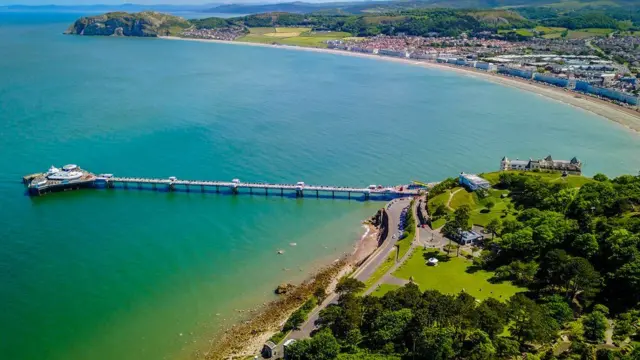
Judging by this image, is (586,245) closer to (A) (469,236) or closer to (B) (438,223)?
(A) (469,236)

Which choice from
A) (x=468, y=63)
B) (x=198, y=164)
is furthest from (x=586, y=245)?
(x=468, y=63)

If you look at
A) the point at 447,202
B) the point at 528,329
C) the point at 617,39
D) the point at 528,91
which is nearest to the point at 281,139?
the point at 447,202

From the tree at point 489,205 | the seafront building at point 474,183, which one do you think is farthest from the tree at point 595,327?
the seafront building at point 474,183

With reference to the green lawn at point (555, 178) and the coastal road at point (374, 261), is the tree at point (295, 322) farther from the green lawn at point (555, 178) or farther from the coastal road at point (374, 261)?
the green lawn at point (555, 178)

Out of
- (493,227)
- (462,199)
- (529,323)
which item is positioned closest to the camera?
(529,323)

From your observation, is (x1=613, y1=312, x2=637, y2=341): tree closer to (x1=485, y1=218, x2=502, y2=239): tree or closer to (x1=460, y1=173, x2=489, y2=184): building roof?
(x1=485, y1=218, x2=502, y2=239): tree

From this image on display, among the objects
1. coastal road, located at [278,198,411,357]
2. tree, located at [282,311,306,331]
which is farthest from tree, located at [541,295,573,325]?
tree, located at [282,311,306,331]
